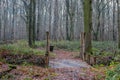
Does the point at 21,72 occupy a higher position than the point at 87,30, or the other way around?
the point at 87,30

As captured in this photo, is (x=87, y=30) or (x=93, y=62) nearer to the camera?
(x=93, y=62)

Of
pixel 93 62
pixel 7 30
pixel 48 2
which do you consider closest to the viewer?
pixel 93 62

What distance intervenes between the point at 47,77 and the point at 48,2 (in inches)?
1779

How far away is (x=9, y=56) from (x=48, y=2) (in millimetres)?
41149

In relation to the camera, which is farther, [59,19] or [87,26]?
[59,19]

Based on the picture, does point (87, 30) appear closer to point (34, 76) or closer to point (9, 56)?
point (9, 56)

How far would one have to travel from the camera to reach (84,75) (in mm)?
8977

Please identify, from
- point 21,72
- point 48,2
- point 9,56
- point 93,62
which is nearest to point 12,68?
point 21,72

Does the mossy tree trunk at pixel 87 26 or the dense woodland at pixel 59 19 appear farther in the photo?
the dense woodland at pixel 59 19

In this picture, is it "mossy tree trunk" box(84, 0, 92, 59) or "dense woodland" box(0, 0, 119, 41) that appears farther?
"dense woodland" box(0, 0, 119, 41)

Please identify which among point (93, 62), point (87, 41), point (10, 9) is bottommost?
point (93, 62)

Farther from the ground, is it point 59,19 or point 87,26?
point 59,19

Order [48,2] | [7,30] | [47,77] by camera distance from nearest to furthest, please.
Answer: [47,77] → [48,2] → [7,30]

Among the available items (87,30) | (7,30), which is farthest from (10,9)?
(87,30)
